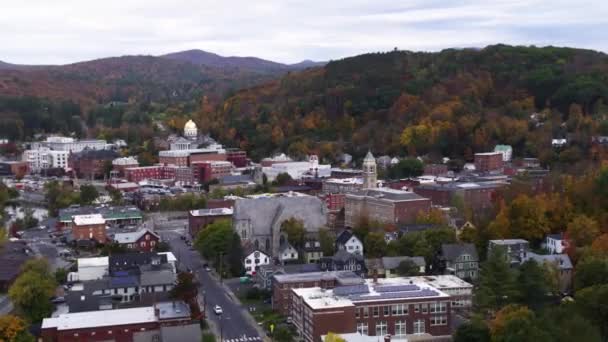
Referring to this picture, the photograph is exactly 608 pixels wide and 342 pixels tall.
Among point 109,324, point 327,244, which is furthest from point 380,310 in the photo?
point 327,244

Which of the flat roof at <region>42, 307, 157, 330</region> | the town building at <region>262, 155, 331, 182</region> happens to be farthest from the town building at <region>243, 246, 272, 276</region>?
the town building at <region>262, 155, 331, 182</region>

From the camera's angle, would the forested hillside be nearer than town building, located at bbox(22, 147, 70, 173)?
Yes

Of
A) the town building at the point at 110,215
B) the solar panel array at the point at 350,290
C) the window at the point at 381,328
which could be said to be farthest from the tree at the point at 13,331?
the town building at the point at 110,215

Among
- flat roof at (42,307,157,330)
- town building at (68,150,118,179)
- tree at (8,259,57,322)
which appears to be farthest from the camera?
town building at (68,150,118,179)

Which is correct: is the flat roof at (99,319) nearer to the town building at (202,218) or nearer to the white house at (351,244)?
the white house at (351,244)

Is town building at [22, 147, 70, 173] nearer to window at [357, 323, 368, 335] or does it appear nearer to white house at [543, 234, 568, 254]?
white house at [543, 234, 568, 254]

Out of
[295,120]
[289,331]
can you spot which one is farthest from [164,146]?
[289,331]

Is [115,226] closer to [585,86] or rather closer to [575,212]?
[575,212]
